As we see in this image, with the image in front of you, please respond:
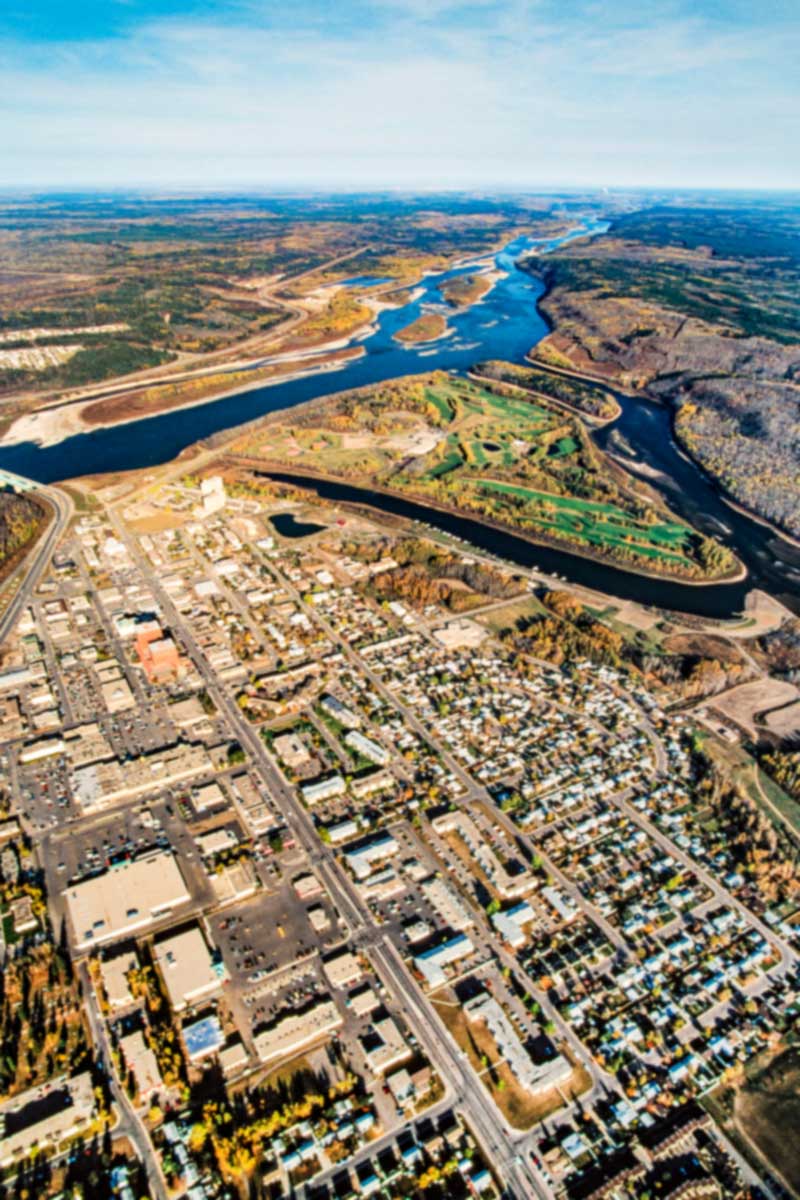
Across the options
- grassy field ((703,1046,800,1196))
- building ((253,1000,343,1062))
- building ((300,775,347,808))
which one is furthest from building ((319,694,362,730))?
grassy field ((703,1046,800,1196))

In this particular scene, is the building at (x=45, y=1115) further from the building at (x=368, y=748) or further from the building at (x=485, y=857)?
the building at (x=368, y=748)

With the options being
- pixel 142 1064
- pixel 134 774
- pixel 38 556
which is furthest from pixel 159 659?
pixel 142 1064

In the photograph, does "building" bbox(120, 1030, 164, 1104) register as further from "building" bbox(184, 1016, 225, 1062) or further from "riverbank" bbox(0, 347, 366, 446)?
"riverbank" bbox(0, 347, 366, 446)

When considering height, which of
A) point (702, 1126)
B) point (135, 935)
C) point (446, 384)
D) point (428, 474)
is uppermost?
point (446, 384)

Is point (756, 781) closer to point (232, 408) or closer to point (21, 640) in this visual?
point (21, 640)

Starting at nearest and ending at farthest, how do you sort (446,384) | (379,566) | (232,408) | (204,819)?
(204,819)
(379,566)
(232,408)
(446,384)

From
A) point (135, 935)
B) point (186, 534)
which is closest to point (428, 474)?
point (186, 534)

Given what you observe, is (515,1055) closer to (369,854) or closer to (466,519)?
(369,854)
